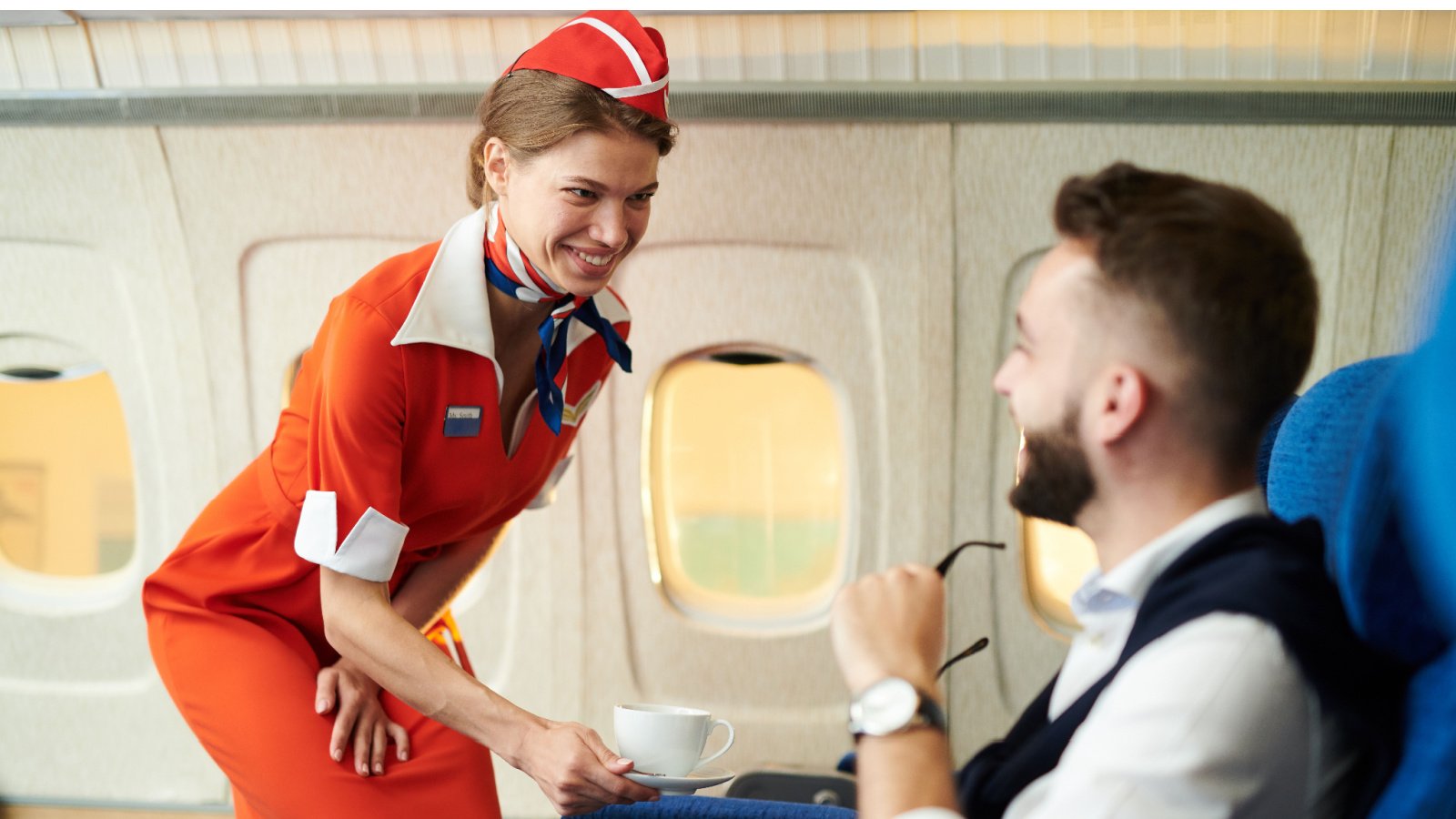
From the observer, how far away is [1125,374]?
1120mm

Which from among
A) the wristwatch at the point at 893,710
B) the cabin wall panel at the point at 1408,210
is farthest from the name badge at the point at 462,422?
the cabin wall panel at the point at 1408,210

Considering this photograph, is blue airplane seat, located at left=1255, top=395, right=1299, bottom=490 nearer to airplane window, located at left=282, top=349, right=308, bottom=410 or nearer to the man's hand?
the man's hand

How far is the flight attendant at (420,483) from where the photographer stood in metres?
1.77

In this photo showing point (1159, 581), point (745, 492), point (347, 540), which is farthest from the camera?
point (745, 492)

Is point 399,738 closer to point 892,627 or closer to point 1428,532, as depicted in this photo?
point 892,627

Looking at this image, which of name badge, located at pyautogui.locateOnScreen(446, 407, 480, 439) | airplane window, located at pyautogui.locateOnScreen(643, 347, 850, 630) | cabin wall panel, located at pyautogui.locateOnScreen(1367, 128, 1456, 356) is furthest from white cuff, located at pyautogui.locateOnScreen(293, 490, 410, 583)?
cabin wall panel, located at pyautogui.locateOnScreen(1367, 128, 1456, 356)

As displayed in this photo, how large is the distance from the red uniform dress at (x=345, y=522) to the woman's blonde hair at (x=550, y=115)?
0.19m

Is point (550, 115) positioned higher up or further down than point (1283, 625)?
higher up

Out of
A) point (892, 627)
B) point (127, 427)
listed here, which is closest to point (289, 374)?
point (127, 427)

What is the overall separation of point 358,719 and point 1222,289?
1.52 meters

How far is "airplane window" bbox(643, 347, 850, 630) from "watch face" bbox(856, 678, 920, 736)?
224 cm

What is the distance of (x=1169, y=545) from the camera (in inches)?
44.8

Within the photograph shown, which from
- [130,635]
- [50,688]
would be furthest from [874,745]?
[50,688]

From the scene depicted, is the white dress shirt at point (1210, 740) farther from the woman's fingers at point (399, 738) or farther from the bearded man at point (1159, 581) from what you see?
the woman's fingers at point (399, 738)
